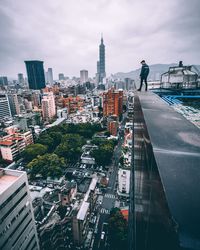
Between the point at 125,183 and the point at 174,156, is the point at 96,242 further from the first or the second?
the point at 174,156

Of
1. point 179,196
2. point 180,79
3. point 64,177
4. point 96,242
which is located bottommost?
point 96,242

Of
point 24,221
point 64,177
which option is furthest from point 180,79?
point 64,177

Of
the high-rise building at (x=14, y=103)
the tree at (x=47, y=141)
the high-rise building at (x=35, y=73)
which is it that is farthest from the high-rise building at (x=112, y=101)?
the high-rise building at (x=35, y=73)

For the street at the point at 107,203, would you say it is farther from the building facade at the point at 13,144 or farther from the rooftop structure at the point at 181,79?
the building facade at the point at 13,144

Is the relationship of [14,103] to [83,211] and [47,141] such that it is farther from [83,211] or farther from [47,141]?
[83,211]

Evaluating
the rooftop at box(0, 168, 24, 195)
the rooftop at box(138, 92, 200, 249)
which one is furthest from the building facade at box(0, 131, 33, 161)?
the rooftop at box(138, 92, 200, 249)

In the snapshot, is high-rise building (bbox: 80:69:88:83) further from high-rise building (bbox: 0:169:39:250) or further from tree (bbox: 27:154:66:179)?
high-rise building (bbox: 0:169:39:250)
